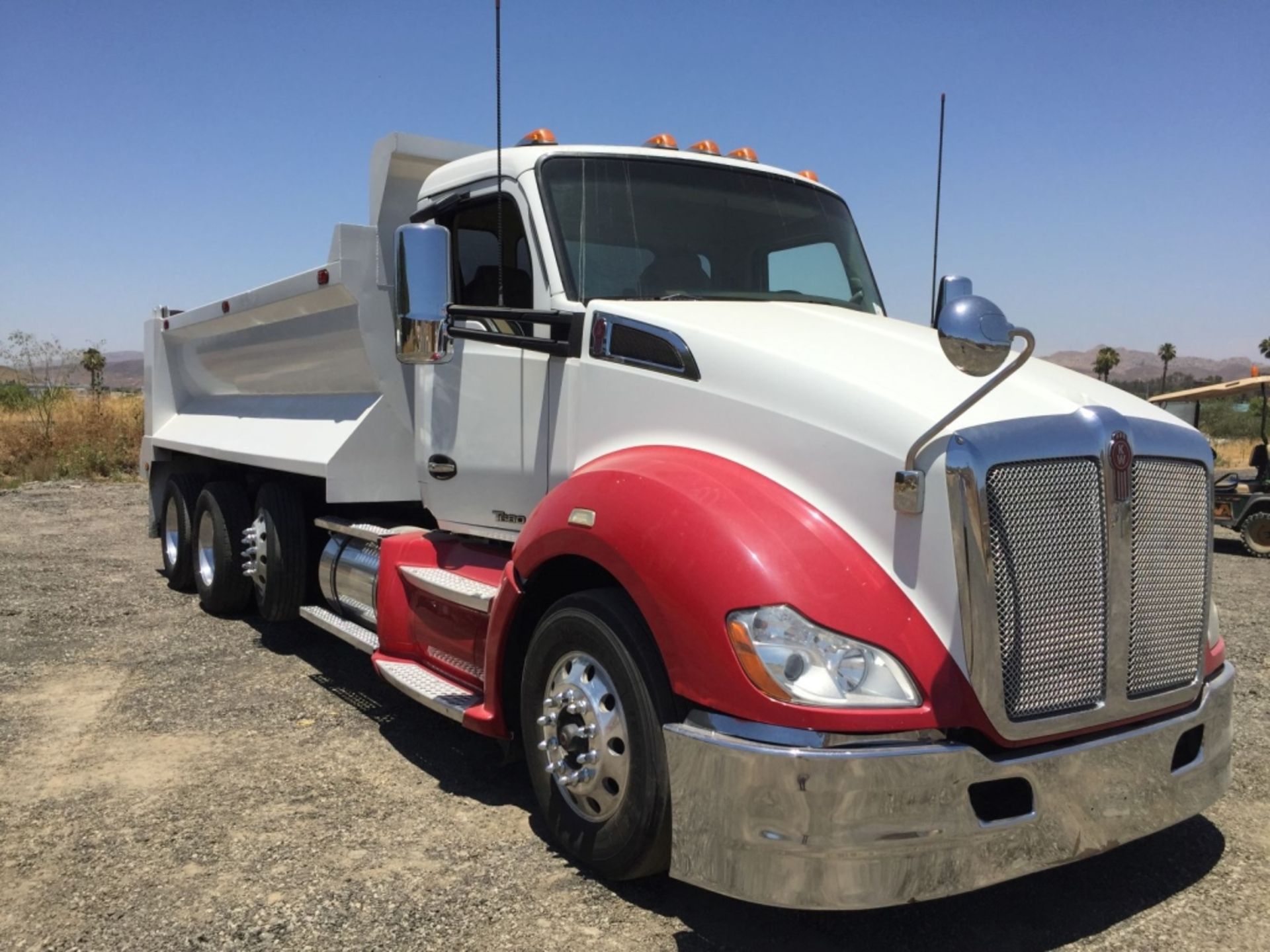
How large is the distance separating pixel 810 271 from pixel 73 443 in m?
19.4

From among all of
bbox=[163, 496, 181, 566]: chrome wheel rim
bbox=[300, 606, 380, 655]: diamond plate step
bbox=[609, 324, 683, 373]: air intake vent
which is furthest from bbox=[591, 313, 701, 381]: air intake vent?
bbox=[163, 496, 181, 566]: chrome wheel rim

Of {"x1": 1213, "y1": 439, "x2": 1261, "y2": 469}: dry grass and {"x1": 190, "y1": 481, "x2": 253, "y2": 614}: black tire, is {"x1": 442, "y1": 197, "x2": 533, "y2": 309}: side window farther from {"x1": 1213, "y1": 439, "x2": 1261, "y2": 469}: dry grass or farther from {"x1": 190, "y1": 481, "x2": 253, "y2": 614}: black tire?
{"x1": 1213, "y1": 439, "x2": 1261, "y2": 469}: dry grass

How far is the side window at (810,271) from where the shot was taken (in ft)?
15.0

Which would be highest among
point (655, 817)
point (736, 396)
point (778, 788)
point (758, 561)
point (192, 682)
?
point (736, 396)

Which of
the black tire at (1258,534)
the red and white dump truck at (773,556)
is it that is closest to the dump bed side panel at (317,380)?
the red and white dump truck at (773,556)

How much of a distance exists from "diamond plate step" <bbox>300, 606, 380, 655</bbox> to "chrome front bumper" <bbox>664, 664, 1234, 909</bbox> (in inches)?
105

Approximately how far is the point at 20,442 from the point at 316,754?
18.4 meters

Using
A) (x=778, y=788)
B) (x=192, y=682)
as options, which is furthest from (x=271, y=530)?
(x=778, y=788)

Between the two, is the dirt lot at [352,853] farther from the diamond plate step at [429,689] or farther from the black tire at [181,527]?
the black tire at [181,527]

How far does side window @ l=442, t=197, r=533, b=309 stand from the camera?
436cm

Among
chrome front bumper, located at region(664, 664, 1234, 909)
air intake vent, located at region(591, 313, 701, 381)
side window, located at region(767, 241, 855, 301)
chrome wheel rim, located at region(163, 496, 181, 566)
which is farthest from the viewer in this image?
chrome wheel rim, located at region(163, 496, 181, 566)

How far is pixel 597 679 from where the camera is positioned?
A: 3.35 meters

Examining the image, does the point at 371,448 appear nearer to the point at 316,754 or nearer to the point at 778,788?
the point at 316,754

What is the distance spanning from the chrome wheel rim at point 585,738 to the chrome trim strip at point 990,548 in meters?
1.10
